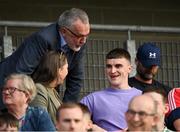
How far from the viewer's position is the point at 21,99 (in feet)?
30.5

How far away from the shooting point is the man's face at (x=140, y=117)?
27.2 feet

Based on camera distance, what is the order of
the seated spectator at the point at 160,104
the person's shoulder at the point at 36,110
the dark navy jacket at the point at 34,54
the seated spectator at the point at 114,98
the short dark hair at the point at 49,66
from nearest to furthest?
the seated spectator at the point at 160,104 < the person's shoulder at the point at 36,110 < the short dark hair at the point at 49,66 < the seated spectator at the point at 114,98 < the dark navy jacket at the point at 34,54

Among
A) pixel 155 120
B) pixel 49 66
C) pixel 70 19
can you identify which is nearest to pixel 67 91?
pixel 70 19

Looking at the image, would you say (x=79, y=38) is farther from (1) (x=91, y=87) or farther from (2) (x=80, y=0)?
(2) (x=80, y=0)

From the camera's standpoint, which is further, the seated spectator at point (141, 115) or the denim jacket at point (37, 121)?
the denim jacket at point (37, 121)

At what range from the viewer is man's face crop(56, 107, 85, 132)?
28.3ft

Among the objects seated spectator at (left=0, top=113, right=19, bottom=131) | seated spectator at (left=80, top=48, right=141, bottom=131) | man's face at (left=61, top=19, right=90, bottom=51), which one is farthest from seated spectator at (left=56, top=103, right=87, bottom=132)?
man's face at (left=61, top=19, right=90, bottom=51)

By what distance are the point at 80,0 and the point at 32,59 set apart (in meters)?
5.07

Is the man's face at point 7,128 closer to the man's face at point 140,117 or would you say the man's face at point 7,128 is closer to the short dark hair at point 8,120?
the short dark hair at point 8,120

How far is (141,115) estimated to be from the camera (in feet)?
27.3

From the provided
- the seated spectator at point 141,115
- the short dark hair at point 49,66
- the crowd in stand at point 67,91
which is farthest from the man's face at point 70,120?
the short dark hair at point 49,66

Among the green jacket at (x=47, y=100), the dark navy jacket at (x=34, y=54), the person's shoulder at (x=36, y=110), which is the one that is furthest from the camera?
the dark navy jacket at (x=34, y=54)

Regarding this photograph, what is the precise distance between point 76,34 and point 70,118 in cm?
158

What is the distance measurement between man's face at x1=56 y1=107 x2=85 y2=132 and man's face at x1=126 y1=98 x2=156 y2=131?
504 millimetres
